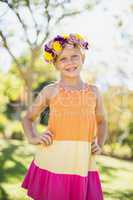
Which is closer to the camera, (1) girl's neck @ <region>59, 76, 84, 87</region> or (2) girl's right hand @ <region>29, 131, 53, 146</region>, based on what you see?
(2) girl's right hand @ <region>29, 131, 53, 146</region>

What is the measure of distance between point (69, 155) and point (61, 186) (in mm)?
215

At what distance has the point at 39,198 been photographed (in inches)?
145

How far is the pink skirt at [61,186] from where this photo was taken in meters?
3.59

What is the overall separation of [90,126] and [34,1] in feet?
17.4

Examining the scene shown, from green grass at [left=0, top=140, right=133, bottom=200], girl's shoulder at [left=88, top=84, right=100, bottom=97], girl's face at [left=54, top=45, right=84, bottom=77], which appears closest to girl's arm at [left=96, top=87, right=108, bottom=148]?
girl's shoulder at [left=88, top=84, right=100, bottom=97]

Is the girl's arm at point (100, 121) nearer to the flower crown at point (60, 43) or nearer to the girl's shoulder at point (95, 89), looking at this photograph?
the girl's shoulder at point (95, 89)

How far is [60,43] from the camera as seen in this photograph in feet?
12.2

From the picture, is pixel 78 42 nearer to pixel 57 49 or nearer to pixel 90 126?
pixel 57 49

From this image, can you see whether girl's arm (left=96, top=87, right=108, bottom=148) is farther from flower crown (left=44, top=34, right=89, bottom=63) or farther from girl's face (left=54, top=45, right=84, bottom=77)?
flower crown (left=44, top=34, right=89, bottom=63)

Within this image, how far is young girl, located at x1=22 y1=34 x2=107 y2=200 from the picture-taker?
142 inches

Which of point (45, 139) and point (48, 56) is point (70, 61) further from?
point (45, 139)

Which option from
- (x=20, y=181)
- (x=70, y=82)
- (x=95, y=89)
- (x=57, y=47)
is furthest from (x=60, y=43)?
(x=20, y=181)

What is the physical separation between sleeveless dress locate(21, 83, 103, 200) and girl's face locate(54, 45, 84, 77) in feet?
0.41

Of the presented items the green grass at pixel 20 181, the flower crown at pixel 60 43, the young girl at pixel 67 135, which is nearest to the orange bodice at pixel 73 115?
the young girl at pixel 67 135
